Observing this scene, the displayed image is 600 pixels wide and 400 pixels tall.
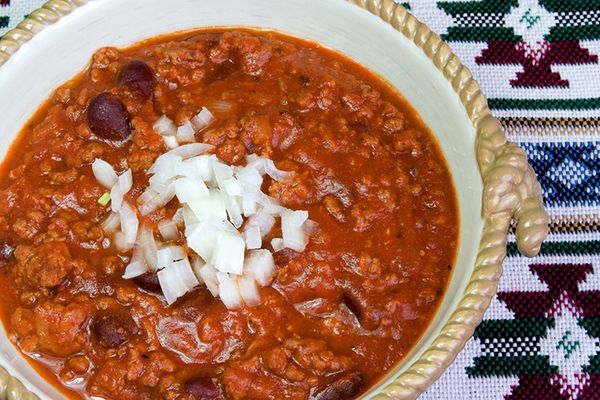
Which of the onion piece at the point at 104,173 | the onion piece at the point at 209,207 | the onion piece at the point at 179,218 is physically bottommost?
the onion piece at the point at 179,218

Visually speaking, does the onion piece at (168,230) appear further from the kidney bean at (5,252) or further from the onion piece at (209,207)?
the kidney bean at (5,252)

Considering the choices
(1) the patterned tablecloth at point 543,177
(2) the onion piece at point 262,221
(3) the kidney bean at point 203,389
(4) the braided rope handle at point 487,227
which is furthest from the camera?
(1) the patterned tablecloth at point 543,177

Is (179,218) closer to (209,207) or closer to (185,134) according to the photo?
(209,207)

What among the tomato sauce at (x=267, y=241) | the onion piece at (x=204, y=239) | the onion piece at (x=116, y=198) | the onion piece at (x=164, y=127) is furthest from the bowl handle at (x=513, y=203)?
the onion piece at (x=116, y=198)

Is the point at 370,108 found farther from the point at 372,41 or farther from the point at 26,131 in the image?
the point at 26,131

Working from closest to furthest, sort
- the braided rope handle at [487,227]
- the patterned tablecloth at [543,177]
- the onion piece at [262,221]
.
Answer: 1. the braided rope handle at [487,227]
2. the onion piece at [262,221]
3. the patterned tablecloth at [543,177]

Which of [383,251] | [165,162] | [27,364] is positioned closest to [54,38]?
[165,162]

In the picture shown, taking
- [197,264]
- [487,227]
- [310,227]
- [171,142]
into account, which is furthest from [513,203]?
[171,142]
